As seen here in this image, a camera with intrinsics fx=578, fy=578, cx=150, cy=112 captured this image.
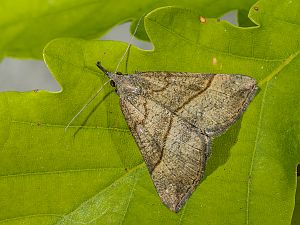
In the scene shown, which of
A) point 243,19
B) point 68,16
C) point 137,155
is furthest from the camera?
point 243,19

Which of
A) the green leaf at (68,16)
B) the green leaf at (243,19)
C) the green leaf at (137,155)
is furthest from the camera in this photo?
the green leaf at (243,19)

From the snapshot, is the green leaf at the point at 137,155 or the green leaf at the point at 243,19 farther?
the green leaf at the point at 243,19

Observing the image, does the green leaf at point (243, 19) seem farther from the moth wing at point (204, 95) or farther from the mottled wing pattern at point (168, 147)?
the mottled wing pattern at point (168, 147)

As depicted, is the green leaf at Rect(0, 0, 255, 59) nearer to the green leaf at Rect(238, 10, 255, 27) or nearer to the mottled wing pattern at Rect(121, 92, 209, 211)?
the green leaf at Rect(238, 10, 255, 27)

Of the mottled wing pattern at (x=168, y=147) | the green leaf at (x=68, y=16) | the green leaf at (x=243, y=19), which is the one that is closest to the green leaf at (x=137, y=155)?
the mottled wing pattern at (x=168, y=147)

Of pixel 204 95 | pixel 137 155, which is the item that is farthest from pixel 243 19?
pixel 137 155

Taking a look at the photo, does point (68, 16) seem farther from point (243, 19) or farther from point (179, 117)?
point (243, 19)

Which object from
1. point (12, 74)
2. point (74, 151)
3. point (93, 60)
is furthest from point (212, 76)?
point (12, 74)
